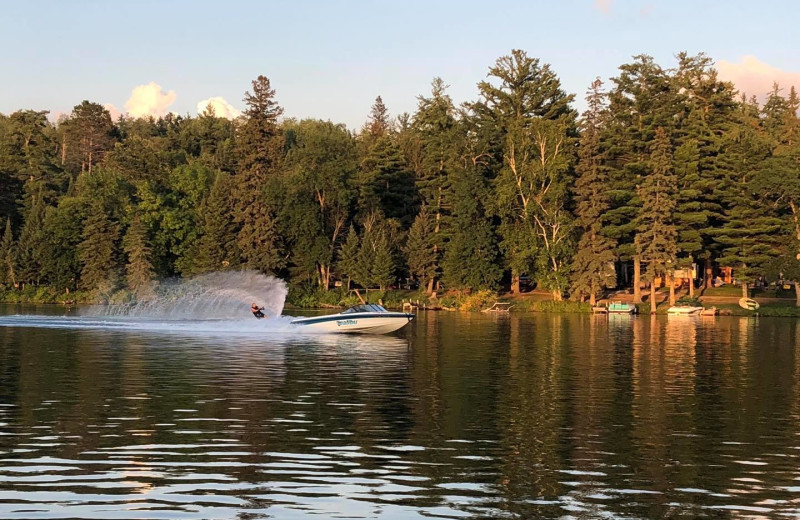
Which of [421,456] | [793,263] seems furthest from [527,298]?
[421,456]

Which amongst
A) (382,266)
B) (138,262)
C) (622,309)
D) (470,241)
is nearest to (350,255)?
(382,266)

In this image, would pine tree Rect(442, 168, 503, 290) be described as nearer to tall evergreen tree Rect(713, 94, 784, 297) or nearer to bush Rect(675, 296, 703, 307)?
bush Rect(675, 296, 703, 307)

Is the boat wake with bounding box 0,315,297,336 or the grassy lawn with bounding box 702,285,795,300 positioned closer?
the boat wake with bounding box 0,315,297,336

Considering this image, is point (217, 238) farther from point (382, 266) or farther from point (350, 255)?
point (382, 266)

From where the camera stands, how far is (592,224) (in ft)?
309

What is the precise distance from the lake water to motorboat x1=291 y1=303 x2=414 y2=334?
10310 millimetres

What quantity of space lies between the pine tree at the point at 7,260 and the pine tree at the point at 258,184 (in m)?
26.5

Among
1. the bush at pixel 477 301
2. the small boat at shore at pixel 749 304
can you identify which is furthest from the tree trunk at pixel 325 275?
the small boat at shore at pixel 749 304

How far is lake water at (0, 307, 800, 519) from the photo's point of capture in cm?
1491

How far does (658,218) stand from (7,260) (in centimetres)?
6903

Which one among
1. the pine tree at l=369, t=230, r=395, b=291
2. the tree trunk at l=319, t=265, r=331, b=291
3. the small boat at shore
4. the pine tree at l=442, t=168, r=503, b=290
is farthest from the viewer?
the tree trunk at l=319, t=265, r=331, b=291

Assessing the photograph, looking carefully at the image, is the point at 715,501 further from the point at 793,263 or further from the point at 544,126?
the point at 544,126

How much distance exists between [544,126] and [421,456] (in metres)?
83.7

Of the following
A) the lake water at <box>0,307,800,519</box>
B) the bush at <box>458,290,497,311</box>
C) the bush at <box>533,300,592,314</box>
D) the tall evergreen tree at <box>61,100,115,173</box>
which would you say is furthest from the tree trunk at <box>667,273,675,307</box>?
the tall evergreen tree at <box>61,100,115,173</box>
